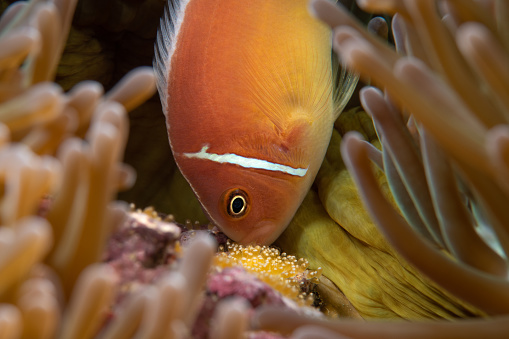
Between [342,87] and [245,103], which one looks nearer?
[245,103]

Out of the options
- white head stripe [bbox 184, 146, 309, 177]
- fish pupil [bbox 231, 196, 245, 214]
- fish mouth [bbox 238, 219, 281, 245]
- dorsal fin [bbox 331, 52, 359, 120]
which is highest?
dorsal fin [bbox 331, 52, 359, 120]

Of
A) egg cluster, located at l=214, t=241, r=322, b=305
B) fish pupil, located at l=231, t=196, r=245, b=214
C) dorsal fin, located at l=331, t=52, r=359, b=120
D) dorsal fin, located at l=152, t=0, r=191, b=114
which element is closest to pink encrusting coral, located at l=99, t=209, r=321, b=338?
egg cluster, located at l=214, t=241, r=322, b=305

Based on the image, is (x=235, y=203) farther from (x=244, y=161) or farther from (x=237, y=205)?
(x=244, y=161)

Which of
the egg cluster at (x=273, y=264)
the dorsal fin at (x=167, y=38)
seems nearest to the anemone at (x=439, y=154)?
the egg cluster at (x=273, y=264)

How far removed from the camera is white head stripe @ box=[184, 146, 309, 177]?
209 cm

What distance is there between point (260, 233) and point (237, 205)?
0.59 ft

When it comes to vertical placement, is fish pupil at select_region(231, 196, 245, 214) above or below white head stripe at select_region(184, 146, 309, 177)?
below

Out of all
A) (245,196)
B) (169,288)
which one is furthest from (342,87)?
(169,288)

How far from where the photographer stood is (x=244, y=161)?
6.96 ft

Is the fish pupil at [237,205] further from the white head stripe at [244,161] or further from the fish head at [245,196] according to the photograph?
the white head stripe at [244,161]

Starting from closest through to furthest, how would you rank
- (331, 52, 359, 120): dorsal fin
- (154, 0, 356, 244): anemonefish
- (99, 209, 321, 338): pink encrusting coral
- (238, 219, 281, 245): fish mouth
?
(99, 209, 321, 338): pink encrusting coral, (154, 0, 356, 244): anemonefish, (238, 219, 281, 245): fish mouth, (331, 52, 359, 120): dorsal fin

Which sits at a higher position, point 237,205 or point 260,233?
point 237,205

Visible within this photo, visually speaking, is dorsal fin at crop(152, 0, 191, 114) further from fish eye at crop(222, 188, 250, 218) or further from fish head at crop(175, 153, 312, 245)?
fish eye at crop(222, 188, 250, 218)

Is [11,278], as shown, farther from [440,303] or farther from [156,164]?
[156,164]
